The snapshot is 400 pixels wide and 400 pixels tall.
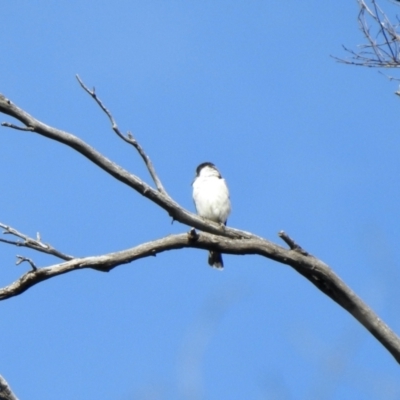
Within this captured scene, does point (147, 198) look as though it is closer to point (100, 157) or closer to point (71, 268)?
point (100, 157)

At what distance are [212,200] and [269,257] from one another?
4757 millimetres

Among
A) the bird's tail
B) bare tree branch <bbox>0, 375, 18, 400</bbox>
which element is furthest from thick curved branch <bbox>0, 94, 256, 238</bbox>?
the bird's tail

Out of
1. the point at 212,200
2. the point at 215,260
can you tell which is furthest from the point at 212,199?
the point at 215,260

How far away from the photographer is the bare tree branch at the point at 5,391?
4.62 meters

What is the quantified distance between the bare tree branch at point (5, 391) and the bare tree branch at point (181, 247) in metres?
0.44

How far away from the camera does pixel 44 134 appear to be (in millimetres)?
5199

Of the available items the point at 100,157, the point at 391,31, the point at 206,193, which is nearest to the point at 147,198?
the point at 100,157

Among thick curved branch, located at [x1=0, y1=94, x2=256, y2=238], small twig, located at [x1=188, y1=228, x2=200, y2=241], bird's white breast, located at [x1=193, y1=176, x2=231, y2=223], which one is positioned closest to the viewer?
small twig, located at [x1=188, y1=228, x2=200, y2=241]

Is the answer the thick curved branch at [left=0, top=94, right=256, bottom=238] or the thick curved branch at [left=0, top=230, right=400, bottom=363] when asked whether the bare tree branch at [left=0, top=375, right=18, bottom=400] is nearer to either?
the thick curved branch at [left=0, top=230, right=400, bottom=363]

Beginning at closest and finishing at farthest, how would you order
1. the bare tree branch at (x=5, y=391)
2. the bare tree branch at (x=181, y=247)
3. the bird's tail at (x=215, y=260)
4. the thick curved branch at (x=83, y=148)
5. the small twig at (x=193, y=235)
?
the bare tree branch at (x=5, y=391)
the bare tree branch at (x=181, y=247)
the small twig at (x=193, y=235)
the thick curved branch at (x=83, y=148)
the bird's tail at (x=215, y=260)

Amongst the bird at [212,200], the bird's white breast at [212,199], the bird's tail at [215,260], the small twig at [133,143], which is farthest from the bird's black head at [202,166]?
the small twig at [133,143]

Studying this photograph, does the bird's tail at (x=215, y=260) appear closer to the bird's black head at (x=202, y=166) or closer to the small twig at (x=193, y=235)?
the bird's black head at (x=202, y=166)

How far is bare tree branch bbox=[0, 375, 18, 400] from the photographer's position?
182 inches

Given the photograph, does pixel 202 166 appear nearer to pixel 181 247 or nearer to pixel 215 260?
pixel 215 260
